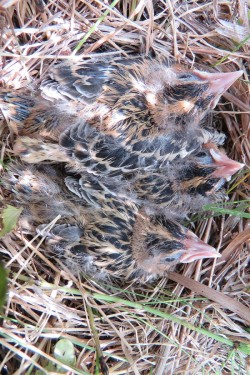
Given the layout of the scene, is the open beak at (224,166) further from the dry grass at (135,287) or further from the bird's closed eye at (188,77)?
the bird's closed eye at (188,77)

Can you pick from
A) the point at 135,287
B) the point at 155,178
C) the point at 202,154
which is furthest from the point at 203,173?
the point at 135,287

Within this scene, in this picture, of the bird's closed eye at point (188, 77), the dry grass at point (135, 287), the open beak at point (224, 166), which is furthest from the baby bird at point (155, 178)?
the bird's closed eye at point (188, 77)

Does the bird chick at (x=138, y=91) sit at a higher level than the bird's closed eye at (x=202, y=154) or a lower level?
higher

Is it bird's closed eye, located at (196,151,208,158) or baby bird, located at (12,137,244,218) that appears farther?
bird's closed eye, located at (196,151,208,158)

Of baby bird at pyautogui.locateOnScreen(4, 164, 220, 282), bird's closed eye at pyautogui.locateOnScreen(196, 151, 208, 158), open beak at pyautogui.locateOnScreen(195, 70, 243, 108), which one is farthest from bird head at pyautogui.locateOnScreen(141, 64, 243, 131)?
baby bird at pyautogui.locateOnScreen(4, 164, 220, 282)

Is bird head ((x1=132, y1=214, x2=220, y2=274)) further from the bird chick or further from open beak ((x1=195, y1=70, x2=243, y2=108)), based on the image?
open beak ((x1=195, y1=70, x2=243, y2=108))

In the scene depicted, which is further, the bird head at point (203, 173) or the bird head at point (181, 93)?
the bird head at point (203, 173)

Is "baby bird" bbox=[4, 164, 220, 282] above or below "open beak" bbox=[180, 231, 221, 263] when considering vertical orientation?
above

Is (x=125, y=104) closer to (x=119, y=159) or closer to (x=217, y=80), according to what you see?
(x=119, y=159)

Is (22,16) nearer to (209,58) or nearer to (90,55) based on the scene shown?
(90,55)

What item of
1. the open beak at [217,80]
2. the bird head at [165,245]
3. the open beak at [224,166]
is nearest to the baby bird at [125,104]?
the open beak at [217,80]
